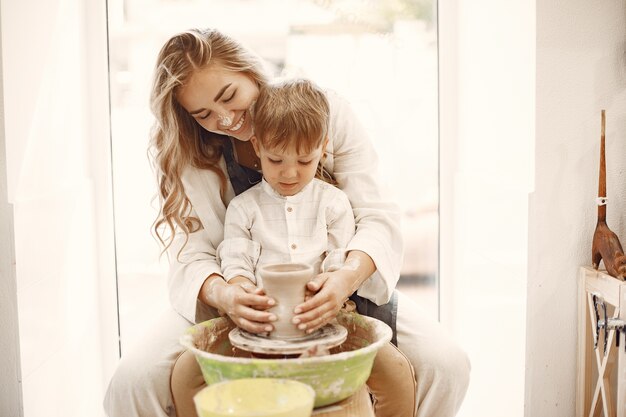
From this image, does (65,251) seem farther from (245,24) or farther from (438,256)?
(438,256)

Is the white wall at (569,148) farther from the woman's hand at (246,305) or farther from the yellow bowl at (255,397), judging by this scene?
the yellow bowl at (255,397)

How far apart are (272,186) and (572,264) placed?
78 cm

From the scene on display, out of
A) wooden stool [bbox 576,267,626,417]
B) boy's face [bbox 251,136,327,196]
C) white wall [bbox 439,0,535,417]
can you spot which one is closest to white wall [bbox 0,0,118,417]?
boy's face [bbox 251,136,327,196]

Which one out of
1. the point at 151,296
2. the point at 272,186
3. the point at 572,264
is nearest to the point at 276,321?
the point at 272,186

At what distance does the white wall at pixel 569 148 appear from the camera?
1.75 metres

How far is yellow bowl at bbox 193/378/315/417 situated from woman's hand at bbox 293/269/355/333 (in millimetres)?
228

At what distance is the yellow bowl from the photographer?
104cm

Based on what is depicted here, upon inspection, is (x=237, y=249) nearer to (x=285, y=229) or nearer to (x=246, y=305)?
(x=285, y=229)

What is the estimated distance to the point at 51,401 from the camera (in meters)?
2.01

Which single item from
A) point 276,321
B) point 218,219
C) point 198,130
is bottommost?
point 276,321

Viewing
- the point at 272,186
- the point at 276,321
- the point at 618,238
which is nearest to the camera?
the point at 276,321

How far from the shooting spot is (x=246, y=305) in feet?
4.56

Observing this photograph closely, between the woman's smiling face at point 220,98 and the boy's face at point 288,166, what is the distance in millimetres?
130

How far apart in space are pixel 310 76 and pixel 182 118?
84 cm
